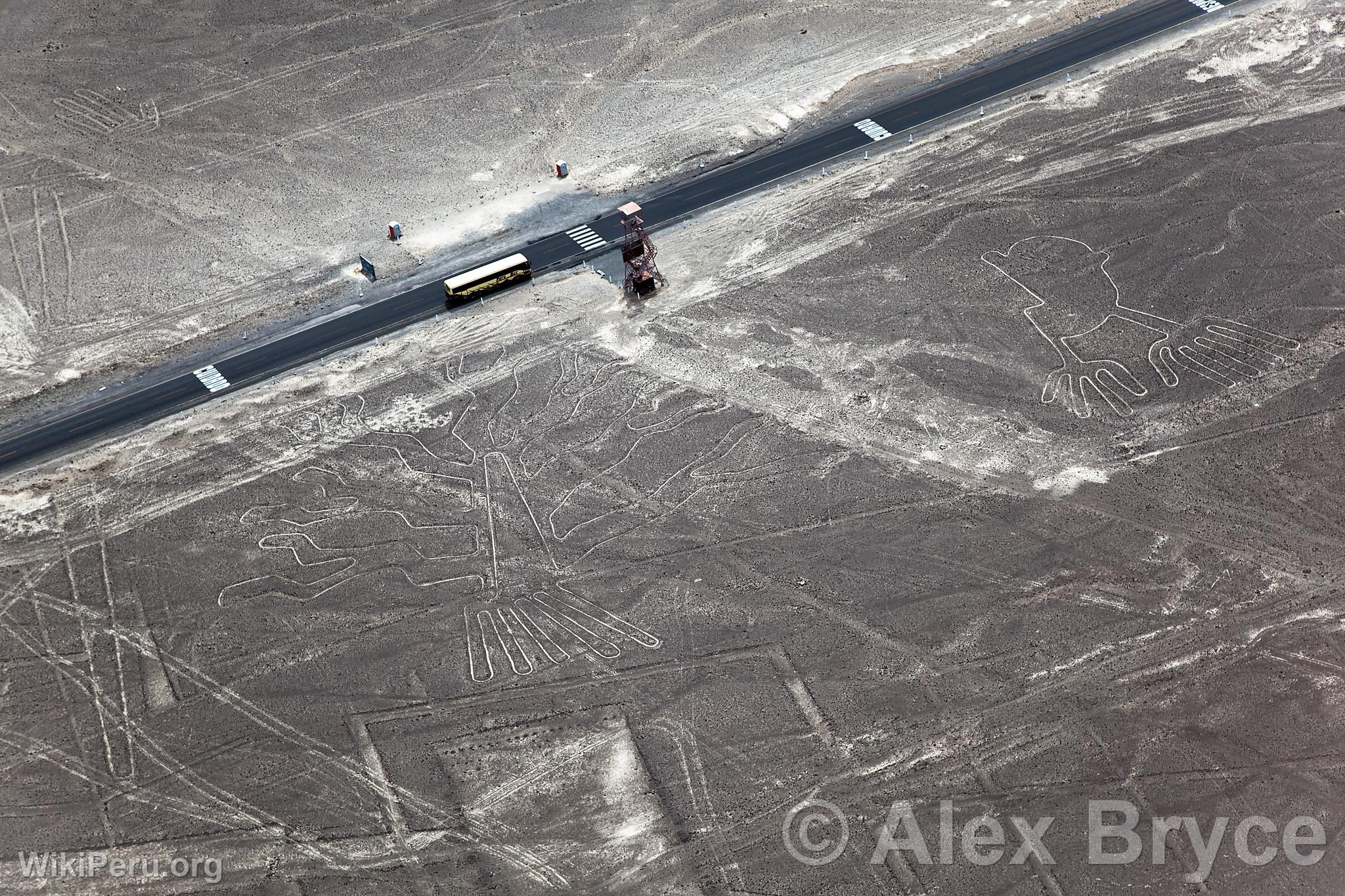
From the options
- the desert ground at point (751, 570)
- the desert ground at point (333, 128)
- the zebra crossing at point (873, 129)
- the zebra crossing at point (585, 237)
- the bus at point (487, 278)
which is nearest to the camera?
the desert ground at point (751, 570)

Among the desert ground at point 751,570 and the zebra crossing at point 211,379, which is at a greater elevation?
the zebra crossing at point 211,379

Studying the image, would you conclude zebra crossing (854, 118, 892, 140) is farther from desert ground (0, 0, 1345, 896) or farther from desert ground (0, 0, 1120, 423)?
desert ground (0, 0, 1345, 896)

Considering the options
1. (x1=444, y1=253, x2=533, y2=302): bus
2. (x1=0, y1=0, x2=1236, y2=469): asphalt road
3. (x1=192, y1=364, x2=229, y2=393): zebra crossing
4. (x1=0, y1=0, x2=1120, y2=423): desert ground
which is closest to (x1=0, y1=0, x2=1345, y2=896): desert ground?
(x1=444, y1=253, x2=533, y2=302): bus

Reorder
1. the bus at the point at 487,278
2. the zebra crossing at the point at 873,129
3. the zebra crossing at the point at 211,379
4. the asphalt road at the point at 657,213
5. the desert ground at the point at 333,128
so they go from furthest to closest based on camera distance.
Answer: the zebra crossing at the point at 873,129 → the desert ground at the point at 333,128 → the bus at the point at 487,278 → the zebra crossing at the point at 211,379 → the asphalt road at the point at 657,213

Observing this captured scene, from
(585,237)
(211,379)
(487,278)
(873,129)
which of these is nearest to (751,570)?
(487,278)

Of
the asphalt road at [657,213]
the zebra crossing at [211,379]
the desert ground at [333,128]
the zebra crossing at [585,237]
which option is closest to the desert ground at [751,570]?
the asphalt road at [657,213]

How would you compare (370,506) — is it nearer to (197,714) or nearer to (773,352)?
(197,714)

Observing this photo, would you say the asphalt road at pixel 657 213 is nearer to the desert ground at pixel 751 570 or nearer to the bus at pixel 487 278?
the bus at pixel 487 278
